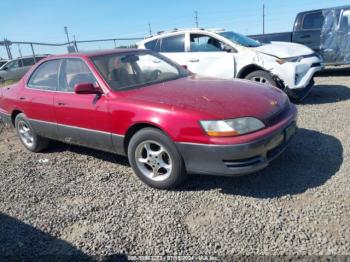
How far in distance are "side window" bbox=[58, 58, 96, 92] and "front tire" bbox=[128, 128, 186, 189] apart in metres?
1.08

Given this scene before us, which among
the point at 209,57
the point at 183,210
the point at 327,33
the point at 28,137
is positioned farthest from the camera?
the point at 327,33

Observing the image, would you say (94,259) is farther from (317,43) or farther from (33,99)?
(317,43)

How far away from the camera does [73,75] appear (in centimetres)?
442

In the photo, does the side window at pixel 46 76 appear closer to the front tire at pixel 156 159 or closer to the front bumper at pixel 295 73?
the front tire at pixel 156 159

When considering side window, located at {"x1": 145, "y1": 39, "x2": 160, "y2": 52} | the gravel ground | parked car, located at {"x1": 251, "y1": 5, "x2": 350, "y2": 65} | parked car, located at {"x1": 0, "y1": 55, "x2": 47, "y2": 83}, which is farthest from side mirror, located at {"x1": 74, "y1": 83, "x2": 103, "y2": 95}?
parked car, located at {"x1": 0, "y1": 55, "x2": 47, "y2": 83}

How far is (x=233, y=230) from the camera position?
2865 millimetres

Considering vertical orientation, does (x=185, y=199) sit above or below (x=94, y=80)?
below

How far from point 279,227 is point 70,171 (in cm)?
289

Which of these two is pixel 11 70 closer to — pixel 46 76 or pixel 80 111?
→ pixel 46 76

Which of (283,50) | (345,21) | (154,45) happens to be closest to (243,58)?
(283,50)

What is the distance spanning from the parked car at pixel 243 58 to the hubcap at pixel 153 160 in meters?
3.60

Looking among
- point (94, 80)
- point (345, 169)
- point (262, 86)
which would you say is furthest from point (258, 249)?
point (94, 80)

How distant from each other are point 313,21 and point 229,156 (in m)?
8.22

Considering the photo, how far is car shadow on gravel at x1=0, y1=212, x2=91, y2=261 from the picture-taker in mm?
2771
